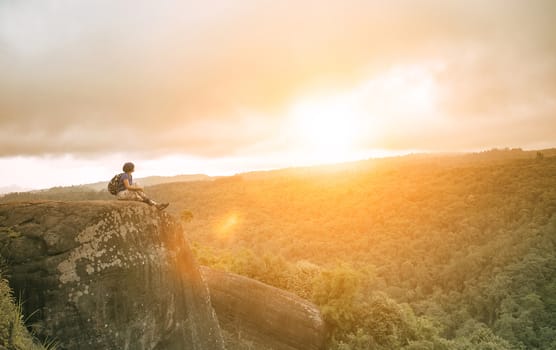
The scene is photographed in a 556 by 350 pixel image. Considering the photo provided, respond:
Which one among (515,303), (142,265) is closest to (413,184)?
(515,303)

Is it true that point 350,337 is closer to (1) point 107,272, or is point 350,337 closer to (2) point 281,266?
(2) point 281,266

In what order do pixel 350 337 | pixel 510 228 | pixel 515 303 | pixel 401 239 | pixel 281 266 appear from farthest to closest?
pixel 401 239
pixel 510 228
pixel 515 303
pixel 281 266
pixel 350 337

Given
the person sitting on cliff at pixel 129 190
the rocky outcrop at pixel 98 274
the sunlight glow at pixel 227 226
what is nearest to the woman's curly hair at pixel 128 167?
the person sitting on cliff at pixel 129 190

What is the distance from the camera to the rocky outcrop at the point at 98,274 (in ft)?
19.5

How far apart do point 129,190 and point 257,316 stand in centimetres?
952

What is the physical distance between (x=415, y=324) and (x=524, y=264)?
39.0m

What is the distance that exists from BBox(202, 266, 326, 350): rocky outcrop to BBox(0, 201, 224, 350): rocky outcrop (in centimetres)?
691

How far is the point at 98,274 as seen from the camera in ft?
21.0

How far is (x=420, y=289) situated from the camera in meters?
53.1

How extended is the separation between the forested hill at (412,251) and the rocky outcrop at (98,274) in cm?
1131

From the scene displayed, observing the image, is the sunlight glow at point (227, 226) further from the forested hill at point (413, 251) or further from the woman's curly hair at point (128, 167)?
the woman's curly hair at point (128, 167)

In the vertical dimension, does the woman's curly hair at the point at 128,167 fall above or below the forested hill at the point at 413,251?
above

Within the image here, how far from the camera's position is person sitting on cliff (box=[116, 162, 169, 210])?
8078mm

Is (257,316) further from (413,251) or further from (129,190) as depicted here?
(413,251)
